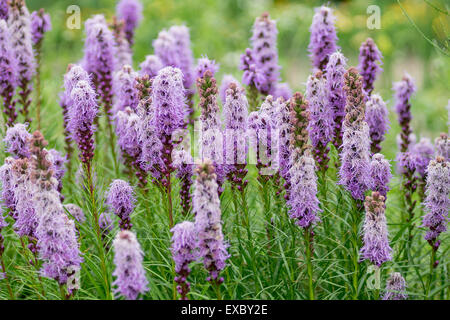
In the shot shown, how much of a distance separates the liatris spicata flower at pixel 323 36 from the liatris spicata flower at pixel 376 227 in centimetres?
148

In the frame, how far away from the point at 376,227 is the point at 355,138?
51 cm

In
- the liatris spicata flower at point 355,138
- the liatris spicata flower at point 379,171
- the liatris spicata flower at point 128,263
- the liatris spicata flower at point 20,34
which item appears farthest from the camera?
the liatris spicata flower at point 20,34

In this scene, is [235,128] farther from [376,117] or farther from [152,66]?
[152,66]

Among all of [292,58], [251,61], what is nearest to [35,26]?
[251,61]

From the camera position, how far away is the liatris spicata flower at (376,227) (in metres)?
2.95

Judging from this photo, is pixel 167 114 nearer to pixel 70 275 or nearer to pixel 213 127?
pixel 213 127

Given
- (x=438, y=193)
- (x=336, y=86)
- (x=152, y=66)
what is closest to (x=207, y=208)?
(x=336, y=86)

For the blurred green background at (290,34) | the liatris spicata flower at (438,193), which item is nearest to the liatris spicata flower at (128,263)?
the liatris spicata flower at (438,193)

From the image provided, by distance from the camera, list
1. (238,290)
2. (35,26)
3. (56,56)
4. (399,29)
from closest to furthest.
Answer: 1. (238,290)
2. (35,26)
3. (56,56)
4. (399,29)

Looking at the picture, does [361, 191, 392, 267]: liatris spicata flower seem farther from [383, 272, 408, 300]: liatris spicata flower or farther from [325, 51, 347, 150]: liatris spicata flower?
[325, 51, 347, 150]: liatris spicata flower

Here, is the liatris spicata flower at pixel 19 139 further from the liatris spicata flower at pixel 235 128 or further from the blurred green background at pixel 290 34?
the blurred green background at pixel 290 34

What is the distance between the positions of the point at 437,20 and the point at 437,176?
1680mm

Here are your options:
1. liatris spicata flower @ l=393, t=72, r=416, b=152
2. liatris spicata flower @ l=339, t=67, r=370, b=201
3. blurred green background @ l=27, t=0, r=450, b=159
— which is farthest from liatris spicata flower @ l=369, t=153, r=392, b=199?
blurred green background @ l=27, t=0, r=450, b=159
